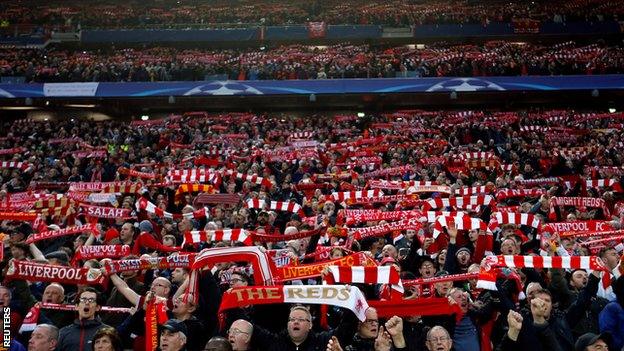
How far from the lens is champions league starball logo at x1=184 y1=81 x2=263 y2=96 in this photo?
25.0 meters

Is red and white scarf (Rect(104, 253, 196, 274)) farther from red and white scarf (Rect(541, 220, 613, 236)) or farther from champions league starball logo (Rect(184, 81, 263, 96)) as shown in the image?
champions league starball logo (Rect(184, 81, 263, 96))

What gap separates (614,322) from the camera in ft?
15.6

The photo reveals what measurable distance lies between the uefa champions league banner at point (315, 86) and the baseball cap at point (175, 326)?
2087 cm

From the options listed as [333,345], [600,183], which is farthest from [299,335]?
[600,183]

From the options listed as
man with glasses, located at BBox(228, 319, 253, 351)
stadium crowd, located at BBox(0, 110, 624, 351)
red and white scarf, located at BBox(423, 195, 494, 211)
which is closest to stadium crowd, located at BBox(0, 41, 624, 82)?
stadium crowd, located at BBox(0, 110, 624, 351)

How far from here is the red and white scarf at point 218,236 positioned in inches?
276

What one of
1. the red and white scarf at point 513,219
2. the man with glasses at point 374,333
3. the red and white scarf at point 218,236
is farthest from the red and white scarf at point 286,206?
the man with glasses at point 374,333

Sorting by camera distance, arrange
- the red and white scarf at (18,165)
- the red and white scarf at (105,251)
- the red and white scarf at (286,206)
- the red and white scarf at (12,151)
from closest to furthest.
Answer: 1. the red and white scarf at (105,251)
2. the red and white scarf at (286,206)
3. the red and white scarf at (18,165)
4. the red and white scarf at (12,151)

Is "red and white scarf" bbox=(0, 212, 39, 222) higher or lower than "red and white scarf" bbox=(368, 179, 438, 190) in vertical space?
higher

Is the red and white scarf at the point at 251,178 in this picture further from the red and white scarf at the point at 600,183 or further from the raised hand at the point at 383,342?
the raised hand at the point at 383,342

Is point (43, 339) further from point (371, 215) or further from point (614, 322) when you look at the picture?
point (371, 215)

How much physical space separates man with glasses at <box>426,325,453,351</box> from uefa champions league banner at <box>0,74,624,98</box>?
20.8 meters

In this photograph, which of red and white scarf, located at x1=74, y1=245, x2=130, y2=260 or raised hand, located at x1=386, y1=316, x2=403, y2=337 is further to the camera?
red and white scarf, located at x1=74, y1=245, x2=130, y2=260

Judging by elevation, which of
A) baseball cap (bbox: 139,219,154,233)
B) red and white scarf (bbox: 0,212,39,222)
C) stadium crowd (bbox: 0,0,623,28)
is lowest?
baseball cap (bbox: 139,219,154,233)
